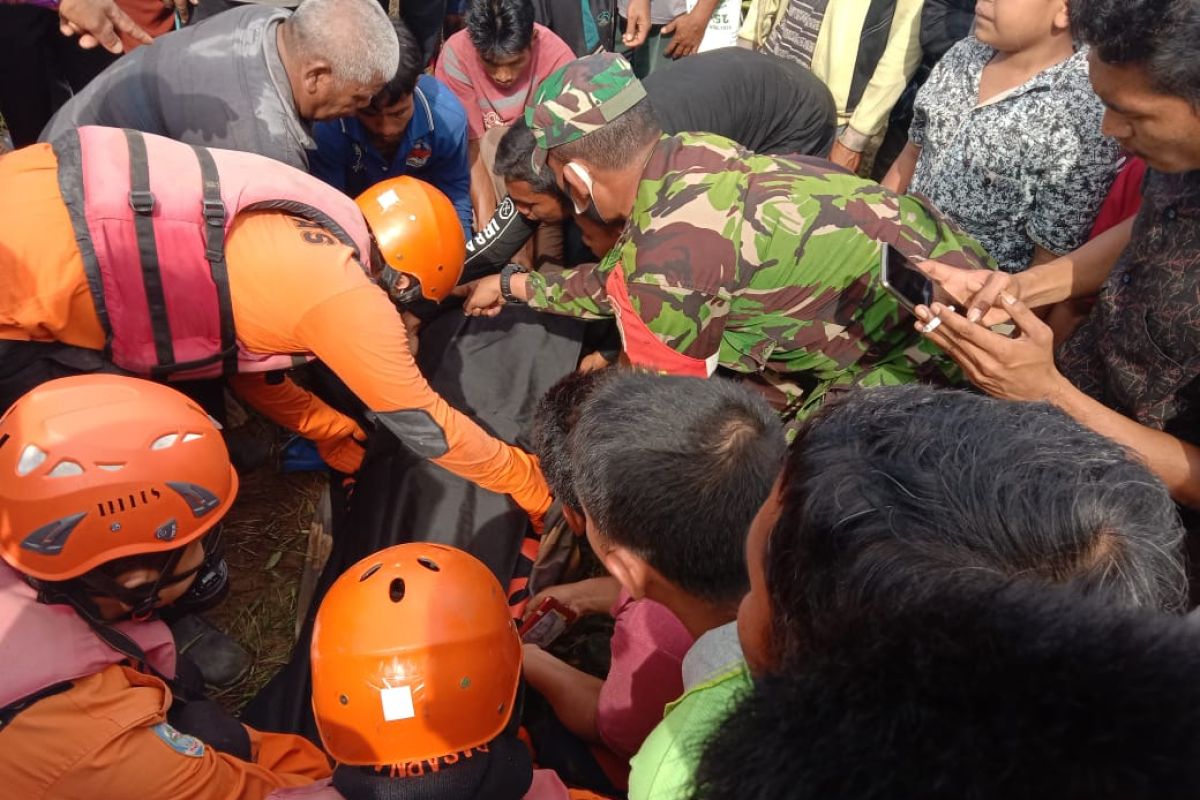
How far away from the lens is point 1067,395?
2.13 metres

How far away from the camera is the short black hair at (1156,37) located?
5.72 ft

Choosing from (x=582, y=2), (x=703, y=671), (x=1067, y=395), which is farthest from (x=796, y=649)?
(x=582, y=2)

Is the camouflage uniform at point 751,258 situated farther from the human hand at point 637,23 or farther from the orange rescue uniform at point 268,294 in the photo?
the human hand at point 637,23

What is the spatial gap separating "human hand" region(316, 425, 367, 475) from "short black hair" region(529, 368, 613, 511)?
1437mm

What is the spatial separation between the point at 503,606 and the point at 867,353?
1725 mm

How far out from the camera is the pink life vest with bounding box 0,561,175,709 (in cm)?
182

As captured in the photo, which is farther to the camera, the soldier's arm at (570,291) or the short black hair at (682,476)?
the soldier's arm at (570,291)

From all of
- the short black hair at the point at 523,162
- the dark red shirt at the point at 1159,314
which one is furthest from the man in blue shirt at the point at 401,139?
the dark red shirt at the point at 1159,314

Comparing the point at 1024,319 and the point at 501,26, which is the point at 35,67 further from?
the point at 1024,319

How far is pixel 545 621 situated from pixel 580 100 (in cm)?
183

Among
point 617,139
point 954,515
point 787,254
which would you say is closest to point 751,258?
point 787,254

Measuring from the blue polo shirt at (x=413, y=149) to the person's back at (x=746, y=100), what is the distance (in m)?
1.11

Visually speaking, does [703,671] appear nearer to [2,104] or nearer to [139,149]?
[139,149]

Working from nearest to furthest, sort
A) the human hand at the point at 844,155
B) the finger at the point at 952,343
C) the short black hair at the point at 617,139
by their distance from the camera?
the finger at the point at 952,343
the short black hair at the point at 617,139
the human hand at the point at 844,155
